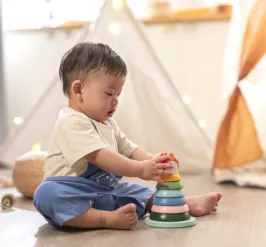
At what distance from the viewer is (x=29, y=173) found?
1834mm

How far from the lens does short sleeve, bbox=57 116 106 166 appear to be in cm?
128

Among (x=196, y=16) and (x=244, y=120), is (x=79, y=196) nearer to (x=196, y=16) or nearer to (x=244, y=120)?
(x=244, y=120)

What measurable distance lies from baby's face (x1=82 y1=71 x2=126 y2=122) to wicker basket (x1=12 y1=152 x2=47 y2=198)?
0.54m

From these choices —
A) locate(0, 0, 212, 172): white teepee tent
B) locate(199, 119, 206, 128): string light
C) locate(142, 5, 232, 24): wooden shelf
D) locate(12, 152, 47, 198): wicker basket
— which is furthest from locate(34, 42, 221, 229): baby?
locate(142, 5, 232, 24): wooden shelf

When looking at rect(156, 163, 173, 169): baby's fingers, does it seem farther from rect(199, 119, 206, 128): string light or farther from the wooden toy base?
rect(199, 119, 206, 128): string light

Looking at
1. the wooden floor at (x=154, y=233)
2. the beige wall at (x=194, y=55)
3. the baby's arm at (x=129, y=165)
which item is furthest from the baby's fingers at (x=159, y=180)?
the beige wall at (x=194, y=55)

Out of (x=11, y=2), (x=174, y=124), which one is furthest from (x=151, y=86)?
(x=11, y=2)

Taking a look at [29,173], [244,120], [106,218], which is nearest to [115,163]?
[106,218]

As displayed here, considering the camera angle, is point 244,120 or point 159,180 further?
point 244,120

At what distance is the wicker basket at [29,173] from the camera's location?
1.82 m

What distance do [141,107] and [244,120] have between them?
1.82 ft

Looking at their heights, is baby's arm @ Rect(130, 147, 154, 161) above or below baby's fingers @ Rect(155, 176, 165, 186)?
above

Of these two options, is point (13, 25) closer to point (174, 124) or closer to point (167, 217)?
point (174, 124)

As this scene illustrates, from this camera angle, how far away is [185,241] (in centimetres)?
117
